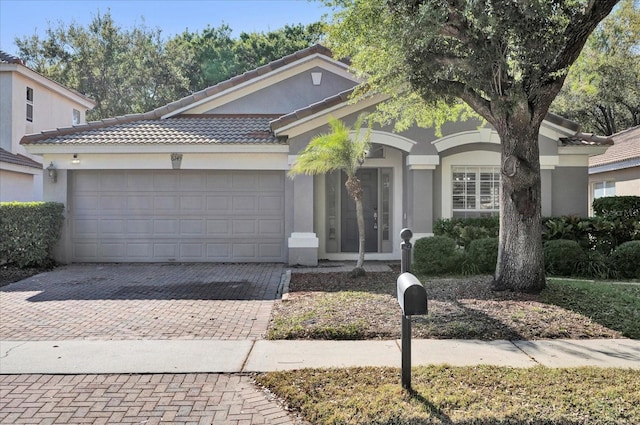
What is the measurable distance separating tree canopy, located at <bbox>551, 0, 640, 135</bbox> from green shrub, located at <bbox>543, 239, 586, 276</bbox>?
10163mm

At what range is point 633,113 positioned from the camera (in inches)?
1056

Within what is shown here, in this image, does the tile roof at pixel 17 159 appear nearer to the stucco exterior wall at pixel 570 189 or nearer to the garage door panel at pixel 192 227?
the garage door panel at pixel 192 227

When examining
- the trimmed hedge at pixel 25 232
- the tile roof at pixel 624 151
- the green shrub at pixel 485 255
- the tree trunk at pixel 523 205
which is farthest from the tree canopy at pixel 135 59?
the tree trunk at pixel 523 205

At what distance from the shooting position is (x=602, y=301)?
300 inches

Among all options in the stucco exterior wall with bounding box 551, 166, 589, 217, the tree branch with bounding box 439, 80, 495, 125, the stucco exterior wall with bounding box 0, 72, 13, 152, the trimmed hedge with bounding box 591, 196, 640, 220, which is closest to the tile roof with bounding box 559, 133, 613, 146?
the stucco exterior wall with bounding box 551, 166, 589, 217

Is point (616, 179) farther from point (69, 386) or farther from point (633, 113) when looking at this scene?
point (69, 386)

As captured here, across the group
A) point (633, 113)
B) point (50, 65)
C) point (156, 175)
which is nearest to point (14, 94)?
point (156, 175)

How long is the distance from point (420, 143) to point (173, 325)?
8160 mm

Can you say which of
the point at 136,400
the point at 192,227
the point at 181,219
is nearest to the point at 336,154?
the point at 192,227

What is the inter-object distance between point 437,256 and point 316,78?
7.94 m

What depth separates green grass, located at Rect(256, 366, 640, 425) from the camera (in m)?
3.98

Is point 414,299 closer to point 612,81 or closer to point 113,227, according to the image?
point 113,227

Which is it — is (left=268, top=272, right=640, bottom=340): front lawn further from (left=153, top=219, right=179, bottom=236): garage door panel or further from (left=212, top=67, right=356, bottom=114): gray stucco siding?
(left=212, top=67, right=356, bottom=114): gray stucco siding

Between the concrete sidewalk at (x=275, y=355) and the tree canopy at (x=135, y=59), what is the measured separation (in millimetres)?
28586
